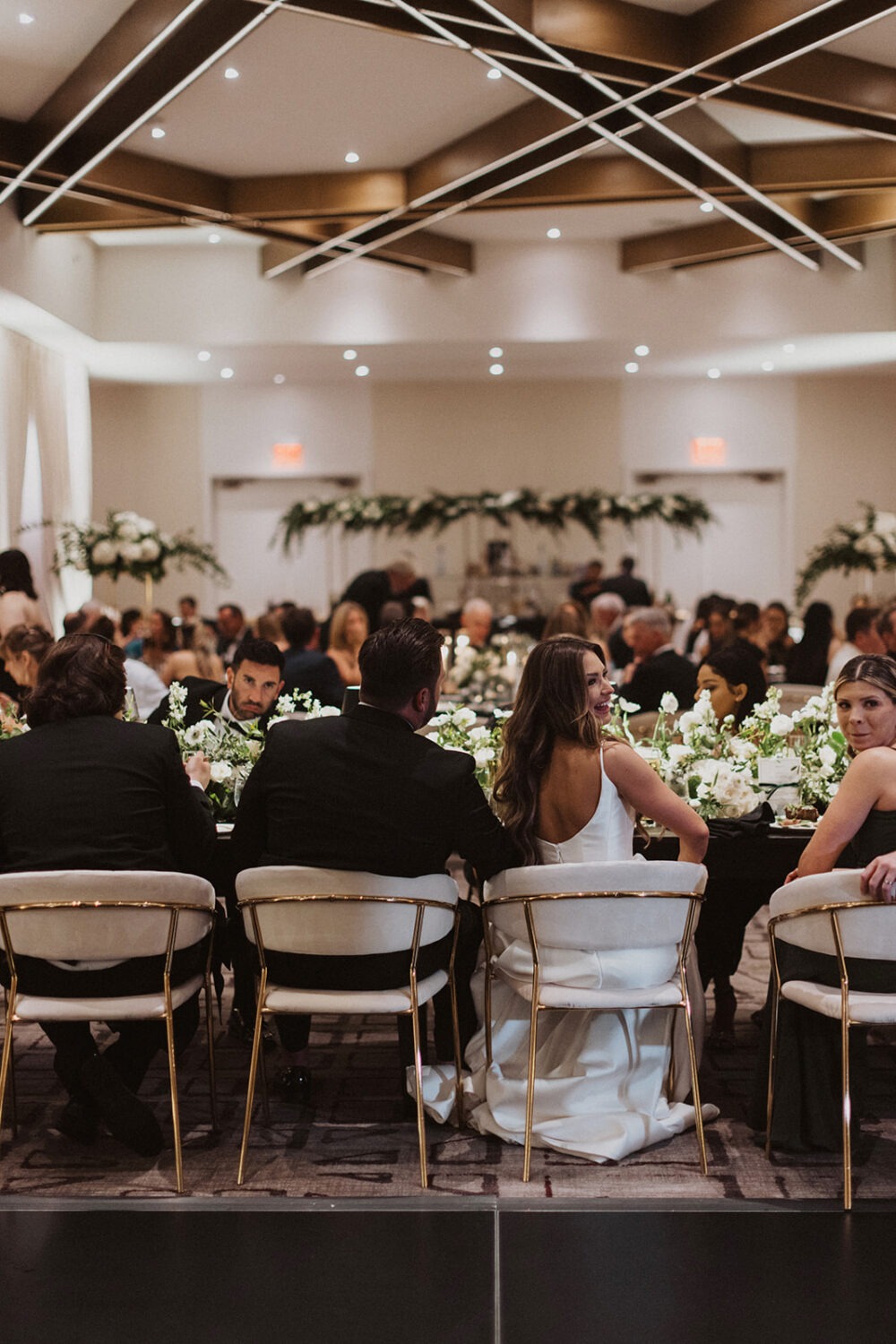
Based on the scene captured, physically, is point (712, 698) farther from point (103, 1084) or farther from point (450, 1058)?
point (103, 1084)

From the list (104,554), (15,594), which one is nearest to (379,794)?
(15,594)

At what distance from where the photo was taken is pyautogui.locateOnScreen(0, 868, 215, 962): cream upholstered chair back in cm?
350

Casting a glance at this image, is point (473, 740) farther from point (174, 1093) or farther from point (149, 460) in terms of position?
point (149, 460)

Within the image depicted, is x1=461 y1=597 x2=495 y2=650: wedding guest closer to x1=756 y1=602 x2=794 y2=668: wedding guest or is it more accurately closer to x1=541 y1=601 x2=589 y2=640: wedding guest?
x1=756 y1=602 x2=794 y2=668: wedding guest

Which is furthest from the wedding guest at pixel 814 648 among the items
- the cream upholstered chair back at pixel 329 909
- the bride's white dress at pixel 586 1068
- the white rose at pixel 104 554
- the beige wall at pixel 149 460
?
the beige wall at pixel 149 460

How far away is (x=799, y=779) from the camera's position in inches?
175

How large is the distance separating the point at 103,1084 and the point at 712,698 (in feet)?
9.12

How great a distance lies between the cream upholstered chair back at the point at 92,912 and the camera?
138 inches

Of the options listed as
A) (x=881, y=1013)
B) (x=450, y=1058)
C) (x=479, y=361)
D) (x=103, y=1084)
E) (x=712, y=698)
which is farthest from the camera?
(x=479, y=361)

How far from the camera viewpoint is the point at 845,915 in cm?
350

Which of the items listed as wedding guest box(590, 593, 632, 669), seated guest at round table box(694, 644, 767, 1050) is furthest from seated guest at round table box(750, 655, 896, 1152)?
wedding guest box(590, 593, 632, 669)

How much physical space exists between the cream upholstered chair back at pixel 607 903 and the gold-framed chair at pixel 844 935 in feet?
0.87

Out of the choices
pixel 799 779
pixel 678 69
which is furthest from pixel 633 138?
pixel 799 779

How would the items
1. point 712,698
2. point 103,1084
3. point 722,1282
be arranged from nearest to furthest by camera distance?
point 722,1282
point 103,1084
point 712,698
